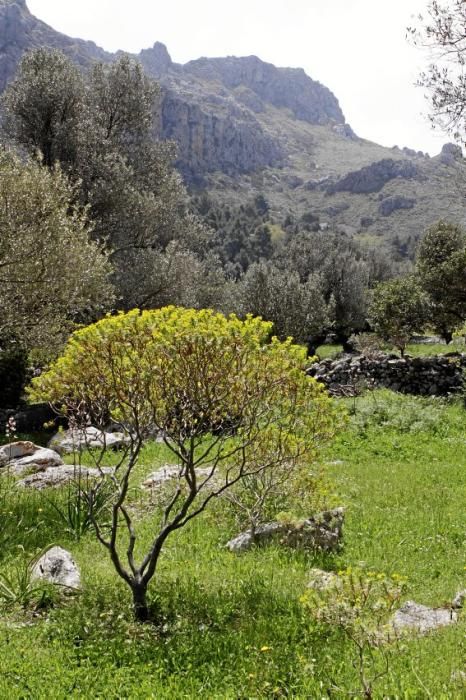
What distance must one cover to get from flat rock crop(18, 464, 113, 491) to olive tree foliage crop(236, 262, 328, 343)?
24814 mm

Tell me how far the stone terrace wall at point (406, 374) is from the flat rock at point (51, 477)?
15079 millimetres

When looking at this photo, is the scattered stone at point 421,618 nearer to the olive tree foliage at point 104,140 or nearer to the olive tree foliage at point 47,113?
the olive tree foliage at point 104,140

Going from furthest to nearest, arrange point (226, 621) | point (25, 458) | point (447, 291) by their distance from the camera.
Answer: point (447, 291)
point (25, 458)
point (226, 621)

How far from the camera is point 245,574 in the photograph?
7.73 meters

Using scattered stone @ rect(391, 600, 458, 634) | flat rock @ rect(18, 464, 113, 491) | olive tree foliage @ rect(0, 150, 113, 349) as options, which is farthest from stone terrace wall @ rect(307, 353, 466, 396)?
scattered stone @ rect(391, 600, 458, 634)

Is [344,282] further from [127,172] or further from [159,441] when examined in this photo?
[159,441]

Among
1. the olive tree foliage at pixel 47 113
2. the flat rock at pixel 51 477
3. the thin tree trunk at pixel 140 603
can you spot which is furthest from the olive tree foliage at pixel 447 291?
the thin tree trunk at pixel 140 603

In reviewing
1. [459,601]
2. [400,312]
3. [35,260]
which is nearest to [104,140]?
[35,260]

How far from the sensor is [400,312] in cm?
3653

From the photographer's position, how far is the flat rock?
1281cm

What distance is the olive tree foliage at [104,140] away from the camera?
27.6 meters

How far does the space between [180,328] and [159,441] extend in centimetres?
1203

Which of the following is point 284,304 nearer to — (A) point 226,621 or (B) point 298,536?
(B) point 298,536

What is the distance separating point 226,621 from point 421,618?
2.44 m
